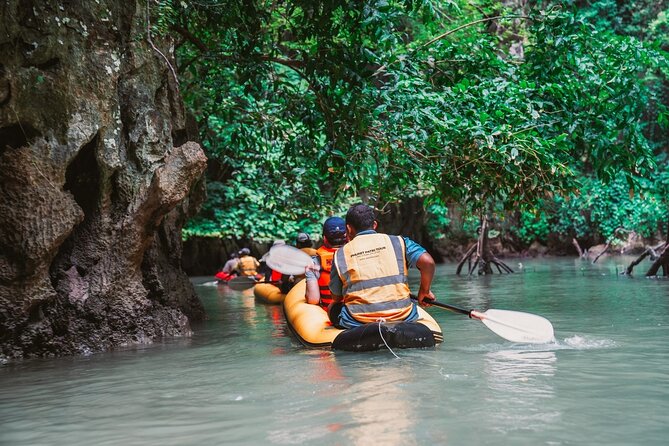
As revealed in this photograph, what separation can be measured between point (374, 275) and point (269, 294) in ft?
23.3

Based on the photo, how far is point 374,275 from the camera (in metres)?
6.09

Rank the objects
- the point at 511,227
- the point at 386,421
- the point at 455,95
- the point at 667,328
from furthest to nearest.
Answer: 1. the point at 511,227
2. the point at 455,95
3. the point at 667,328
4. the point at 386,421

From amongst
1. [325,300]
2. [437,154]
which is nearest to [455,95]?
[437,154]

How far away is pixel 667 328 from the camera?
24.3ft

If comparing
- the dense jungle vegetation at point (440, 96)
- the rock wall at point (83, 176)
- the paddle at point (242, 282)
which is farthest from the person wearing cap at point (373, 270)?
the paddle at point (242, 282)

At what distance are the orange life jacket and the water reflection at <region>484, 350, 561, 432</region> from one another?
211 centimetres

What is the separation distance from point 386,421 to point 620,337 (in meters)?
3.79

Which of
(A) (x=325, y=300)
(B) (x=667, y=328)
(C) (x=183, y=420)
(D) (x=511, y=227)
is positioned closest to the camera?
(C) (x=183, y=420)

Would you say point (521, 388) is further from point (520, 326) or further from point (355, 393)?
point (520, 326)

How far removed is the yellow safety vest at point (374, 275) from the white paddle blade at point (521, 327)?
33.8 inches

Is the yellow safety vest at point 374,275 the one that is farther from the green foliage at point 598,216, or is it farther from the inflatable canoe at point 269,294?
the green foliage at point 598,216

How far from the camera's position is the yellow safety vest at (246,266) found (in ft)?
60.5

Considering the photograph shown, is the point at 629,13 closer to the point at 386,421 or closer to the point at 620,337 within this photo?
the point at 620,337

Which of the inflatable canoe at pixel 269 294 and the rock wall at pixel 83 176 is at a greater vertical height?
the rock wall at pixel 83 176
